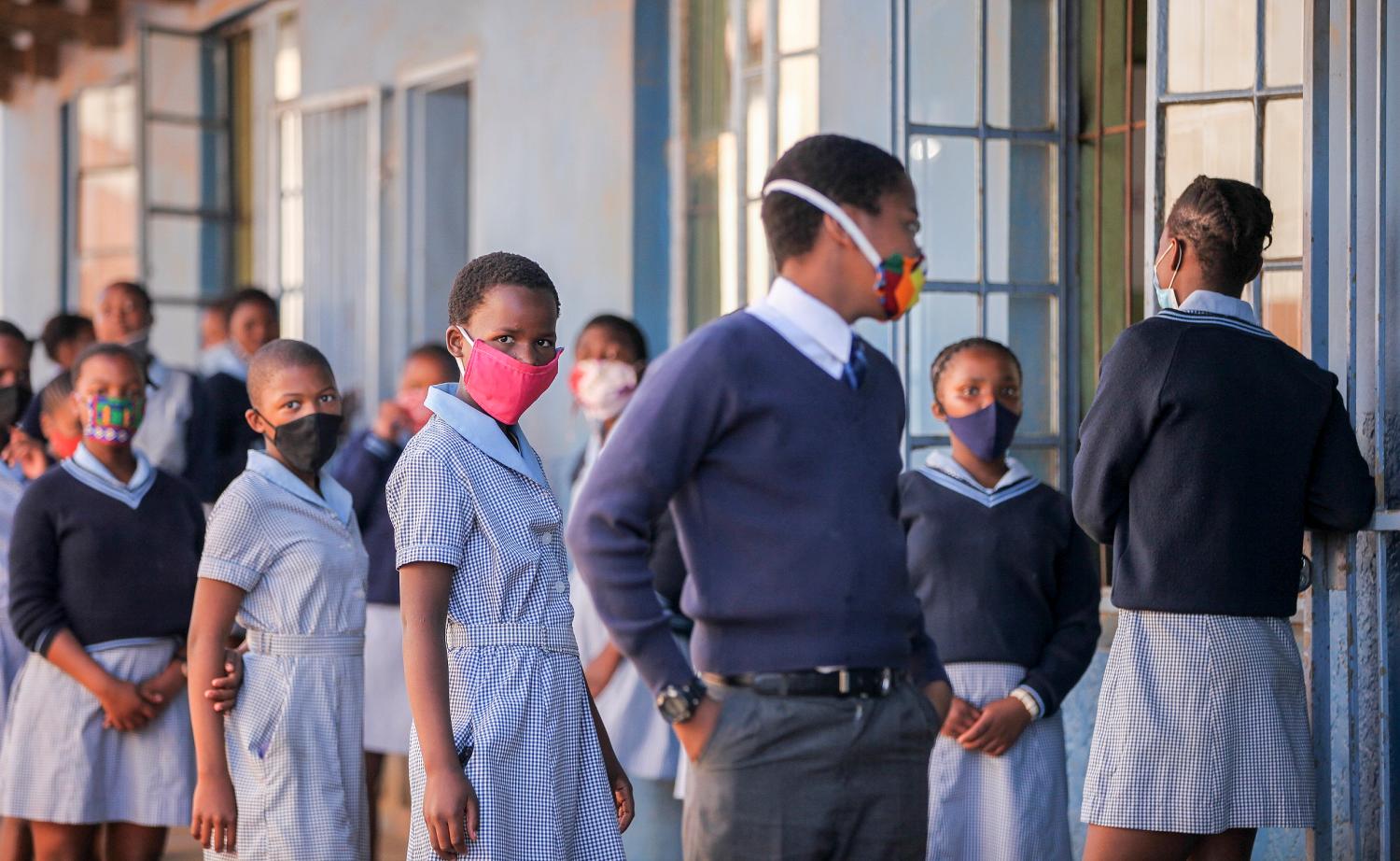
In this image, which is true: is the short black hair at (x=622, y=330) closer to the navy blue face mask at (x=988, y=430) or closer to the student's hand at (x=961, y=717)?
the navy blue face mask at (x=988, y=430)

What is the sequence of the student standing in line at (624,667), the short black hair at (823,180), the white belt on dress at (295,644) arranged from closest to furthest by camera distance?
1. the short black hair at (823,180)
2. the white belt on dress at (295,644)
3. the student standing in line at (624,667)

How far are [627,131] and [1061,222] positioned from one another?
6.94 feet

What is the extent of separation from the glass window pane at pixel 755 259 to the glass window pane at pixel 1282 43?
215cm

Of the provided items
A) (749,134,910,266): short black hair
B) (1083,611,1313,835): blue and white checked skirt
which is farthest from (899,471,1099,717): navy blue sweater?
(749,134,910,266): short black hair

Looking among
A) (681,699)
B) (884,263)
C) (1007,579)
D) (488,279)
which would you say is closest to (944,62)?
(1007,579)

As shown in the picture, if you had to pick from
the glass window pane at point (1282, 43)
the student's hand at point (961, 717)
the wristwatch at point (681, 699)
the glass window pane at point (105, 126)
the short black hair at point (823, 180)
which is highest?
the glass window pane at point (105, 126)

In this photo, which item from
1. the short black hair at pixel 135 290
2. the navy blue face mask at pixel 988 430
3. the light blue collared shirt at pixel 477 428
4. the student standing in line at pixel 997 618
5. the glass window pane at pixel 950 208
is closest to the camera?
the light blue collared shirt at pixel 477 428

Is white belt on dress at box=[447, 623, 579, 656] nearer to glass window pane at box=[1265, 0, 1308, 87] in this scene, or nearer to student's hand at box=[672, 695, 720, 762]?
student's hand at box=[672, 695, 720, 762]

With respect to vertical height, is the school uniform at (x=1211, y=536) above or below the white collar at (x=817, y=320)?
below

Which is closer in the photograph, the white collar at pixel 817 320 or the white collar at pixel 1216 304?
the white collar at pixel 817 320

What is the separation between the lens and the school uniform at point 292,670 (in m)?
3.74

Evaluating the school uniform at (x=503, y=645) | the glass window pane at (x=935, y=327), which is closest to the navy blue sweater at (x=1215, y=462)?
the school uniform at (x=503, y=645)

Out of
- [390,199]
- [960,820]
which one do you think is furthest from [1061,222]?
[390,199]

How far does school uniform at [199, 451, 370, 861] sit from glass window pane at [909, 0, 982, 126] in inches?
89.4
